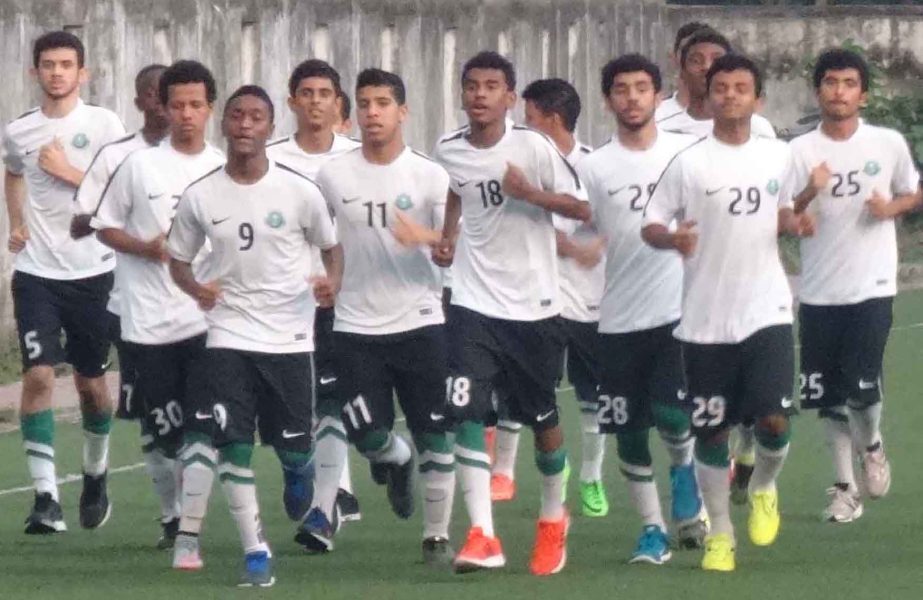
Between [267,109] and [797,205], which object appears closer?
[267,109]

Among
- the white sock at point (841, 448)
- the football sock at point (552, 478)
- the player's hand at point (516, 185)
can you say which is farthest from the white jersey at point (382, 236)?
the white sock at point (841, 448)

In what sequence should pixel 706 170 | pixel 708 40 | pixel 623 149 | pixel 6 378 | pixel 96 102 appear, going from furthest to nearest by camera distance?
1. pixel 96 102
2. pixel 6 378
3. pixel 708 40
4. pixel 623 149
5. pixel 706 170

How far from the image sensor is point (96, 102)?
21.2m

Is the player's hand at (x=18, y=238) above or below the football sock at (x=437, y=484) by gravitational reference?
above

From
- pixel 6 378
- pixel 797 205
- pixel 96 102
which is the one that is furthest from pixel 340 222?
pixel 96 102

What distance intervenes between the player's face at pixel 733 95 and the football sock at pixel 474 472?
1.67m

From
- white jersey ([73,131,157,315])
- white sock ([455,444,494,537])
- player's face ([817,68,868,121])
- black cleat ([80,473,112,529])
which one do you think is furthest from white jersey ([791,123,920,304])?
black cleat ([80,473,112,529])

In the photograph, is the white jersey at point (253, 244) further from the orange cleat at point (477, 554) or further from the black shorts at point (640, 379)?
the black shorts at point (640, 379)

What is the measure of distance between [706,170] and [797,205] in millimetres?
1077

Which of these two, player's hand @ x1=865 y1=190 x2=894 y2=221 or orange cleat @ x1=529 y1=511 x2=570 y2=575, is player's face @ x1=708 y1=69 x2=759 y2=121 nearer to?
player's hand @ x1=865 y1=190 x2=894 y2=221

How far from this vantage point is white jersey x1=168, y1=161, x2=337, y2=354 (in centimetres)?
1041

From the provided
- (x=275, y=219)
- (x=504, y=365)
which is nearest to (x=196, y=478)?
Answer: (x=275, y=219)

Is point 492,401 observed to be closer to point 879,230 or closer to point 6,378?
point 879,230

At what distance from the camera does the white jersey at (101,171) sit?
11492mm
